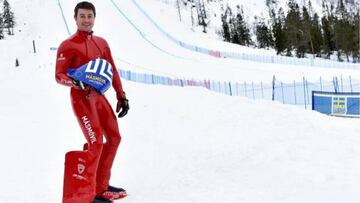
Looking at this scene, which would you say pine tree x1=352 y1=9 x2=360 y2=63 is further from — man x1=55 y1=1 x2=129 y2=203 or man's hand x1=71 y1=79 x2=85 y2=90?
man's hand x1=71 y1=79 x2=85 y2=90

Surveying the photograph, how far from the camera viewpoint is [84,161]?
12.7ft

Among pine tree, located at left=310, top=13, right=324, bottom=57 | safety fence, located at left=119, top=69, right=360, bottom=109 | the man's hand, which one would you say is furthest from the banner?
pine tree, located at left=310, top=13, right=324, bottom=57

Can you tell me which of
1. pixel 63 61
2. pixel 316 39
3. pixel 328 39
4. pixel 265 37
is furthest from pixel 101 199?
pixel 265 37

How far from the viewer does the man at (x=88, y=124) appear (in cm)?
383

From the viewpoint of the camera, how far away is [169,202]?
396 centimetres

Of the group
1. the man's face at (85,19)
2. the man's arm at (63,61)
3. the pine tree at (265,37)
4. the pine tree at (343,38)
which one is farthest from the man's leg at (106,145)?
the pine tree at (265,37)

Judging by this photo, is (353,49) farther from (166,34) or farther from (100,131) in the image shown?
(100,131)

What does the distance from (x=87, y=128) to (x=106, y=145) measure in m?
0.40

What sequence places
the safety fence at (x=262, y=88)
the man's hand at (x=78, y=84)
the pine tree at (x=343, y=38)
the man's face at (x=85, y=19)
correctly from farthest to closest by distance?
the pine tree at (x=343, y=38) < the safety fence at (x=262, y=88) < the man's face at (x=85, y=19) < the man's hand at (x=78, y=84)

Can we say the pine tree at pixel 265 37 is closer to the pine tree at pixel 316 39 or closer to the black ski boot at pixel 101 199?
the pine tree at pixel 316 39

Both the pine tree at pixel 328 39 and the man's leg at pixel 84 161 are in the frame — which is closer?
the man's leg at pixel 84 161

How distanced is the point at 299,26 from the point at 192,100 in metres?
78.3

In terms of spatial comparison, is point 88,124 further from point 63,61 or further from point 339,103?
point 339,103

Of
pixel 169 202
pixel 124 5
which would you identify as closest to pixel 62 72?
pixel 169 202
